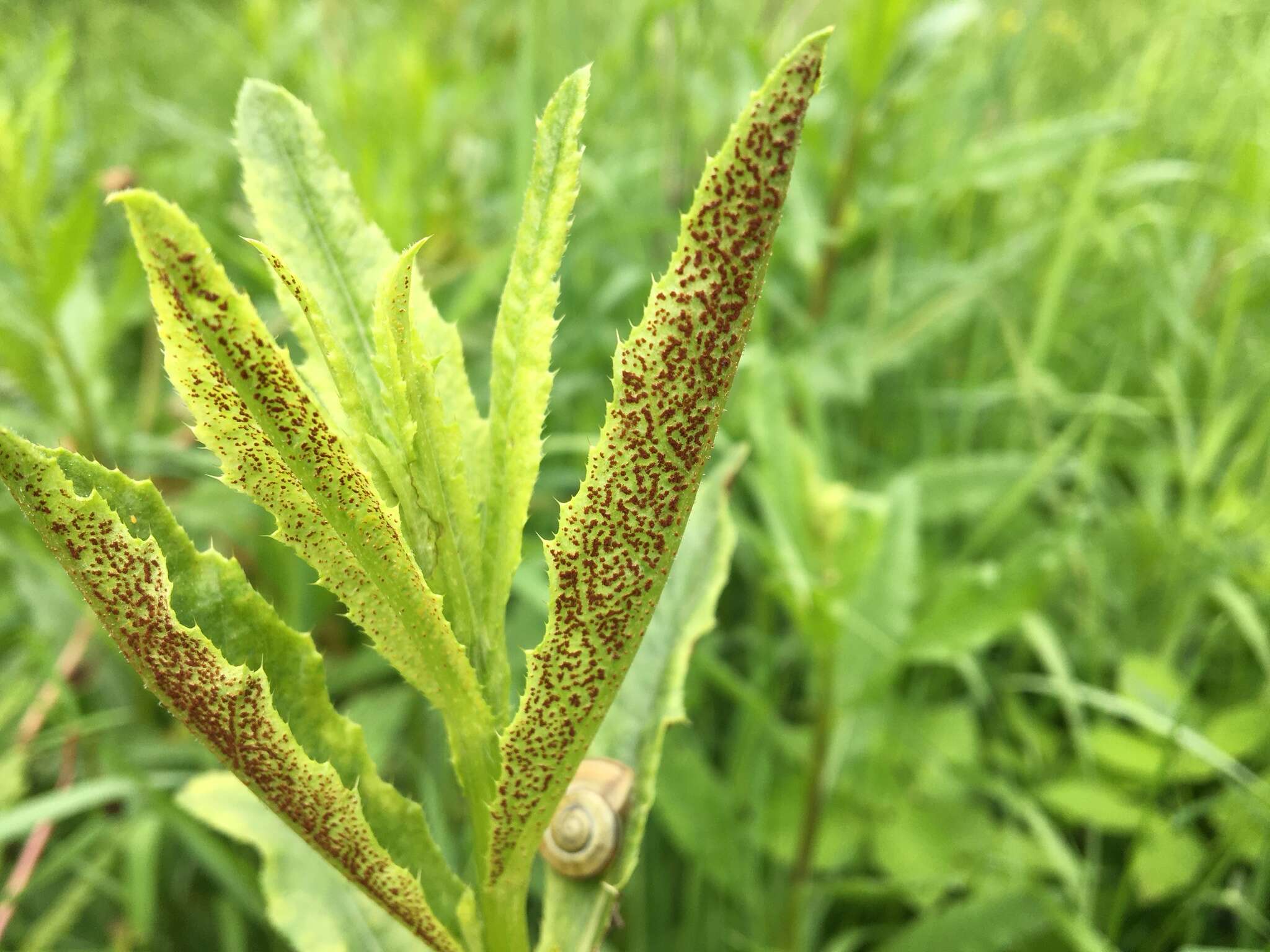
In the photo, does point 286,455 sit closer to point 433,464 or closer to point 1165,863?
point 433,464

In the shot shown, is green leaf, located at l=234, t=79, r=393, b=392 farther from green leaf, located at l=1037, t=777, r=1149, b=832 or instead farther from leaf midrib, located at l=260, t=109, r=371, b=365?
green leaf, located at l=1037, t=777, r=1149, b=832

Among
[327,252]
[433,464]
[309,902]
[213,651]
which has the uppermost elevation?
[327,252]

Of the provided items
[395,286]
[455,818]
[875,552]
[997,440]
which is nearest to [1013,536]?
[997,440]

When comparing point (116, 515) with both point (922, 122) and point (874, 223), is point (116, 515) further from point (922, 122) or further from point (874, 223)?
point (922, 122)

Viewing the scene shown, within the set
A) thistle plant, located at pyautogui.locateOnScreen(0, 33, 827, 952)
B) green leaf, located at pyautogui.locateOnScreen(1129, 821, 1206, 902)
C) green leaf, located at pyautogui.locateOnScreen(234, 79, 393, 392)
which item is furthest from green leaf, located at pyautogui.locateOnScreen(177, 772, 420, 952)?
green leaf, located at pyautogui.locateOnScreen(1129, 821, 1206, 902)

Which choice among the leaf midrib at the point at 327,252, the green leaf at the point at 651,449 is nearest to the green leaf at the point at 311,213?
the leaf midrib at the point at 327,252

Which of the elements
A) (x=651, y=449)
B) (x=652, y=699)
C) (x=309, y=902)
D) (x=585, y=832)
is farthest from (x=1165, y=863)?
(x=651, y=449)
